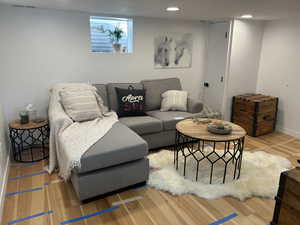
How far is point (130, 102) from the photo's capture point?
3500 mm

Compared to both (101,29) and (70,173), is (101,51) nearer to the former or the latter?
(101,29)

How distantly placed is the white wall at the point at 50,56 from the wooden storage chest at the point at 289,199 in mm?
2914

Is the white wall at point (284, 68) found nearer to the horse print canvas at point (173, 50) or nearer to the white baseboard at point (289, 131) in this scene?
the white baseboard at point (289, 131)

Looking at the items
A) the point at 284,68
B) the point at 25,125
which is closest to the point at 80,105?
the point at 25,125

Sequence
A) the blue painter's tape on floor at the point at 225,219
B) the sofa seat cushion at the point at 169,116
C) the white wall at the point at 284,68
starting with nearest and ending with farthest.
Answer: the blue painter's tape on floor at the point at 225,219
the sofa seat cushion at the point at 169,116
the white wall at the point at 284,68

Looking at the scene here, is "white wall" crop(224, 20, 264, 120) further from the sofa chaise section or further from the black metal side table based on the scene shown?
the black metal side table

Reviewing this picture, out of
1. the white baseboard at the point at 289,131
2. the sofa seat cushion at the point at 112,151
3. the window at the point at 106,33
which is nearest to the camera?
the sofa seat cushion at the point at 112,151

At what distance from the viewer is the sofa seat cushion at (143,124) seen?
3.18 metres

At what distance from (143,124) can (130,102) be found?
1.56 feet

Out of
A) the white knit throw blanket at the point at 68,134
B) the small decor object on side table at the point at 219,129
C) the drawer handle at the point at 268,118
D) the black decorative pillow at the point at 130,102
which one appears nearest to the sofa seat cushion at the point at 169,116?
the black decorative pillow at the point at 130,102

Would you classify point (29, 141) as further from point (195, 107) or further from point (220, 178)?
point (220, 178)

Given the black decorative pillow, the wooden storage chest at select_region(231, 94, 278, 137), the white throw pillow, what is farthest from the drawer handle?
the white throw pillow

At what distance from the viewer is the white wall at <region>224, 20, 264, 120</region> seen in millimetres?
4098

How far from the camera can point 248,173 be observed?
281 cm
